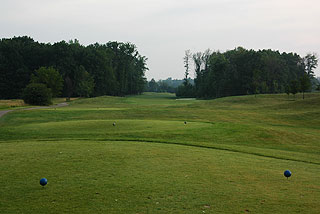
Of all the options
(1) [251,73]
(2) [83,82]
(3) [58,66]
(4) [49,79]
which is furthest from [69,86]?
(1) [251,73]

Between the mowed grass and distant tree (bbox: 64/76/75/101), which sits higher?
distant tree (bbox: 64/76/75/101)

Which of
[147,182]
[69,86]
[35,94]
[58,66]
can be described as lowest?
[147,182]

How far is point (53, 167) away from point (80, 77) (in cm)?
8340

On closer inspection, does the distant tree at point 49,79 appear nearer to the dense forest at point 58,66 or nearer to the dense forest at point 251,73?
the dense forest at point 58,66

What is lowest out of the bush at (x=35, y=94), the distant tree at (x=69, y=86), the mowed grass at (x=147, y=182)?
the mowed grass at (x=147, y=182)

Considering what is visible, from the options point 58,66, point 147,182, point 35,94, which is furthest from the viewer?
point 58,66

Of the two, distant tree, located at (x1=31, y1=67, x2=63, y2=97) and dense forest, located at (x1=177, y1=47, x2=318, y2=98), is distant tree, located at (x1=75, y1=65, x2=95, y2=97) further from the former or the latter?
dense forest, located at (x1=177, y1=47, x2=318, y2=98)

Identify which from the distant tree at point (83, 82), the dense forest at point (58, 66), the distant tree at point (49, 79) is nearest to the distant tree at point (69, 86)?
the dense forest at point (58, 66)

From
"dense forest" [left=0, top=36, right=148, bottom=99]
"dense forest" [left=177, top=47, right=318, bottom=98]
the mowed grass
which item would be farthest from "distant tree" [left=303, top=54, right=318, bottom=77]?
the mowed grass

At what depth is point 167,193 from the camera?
22.5 feet

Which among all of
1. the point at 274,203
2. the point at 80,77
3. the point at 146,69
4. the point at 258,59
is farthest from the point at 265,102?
the point at 146,69

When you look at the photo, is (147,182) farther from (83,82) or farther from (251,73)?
(251,73)

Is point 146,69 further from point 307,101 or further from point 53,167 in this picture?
point 53,167

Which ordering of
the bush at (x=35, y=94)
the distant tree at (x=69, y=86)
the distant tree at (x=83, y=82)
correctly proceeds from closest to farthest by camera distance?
1. the bush at (x=35, y=94)
2. the distant tree at (x=83, y=82)
3. the distant tree at (x=69, y=86)
